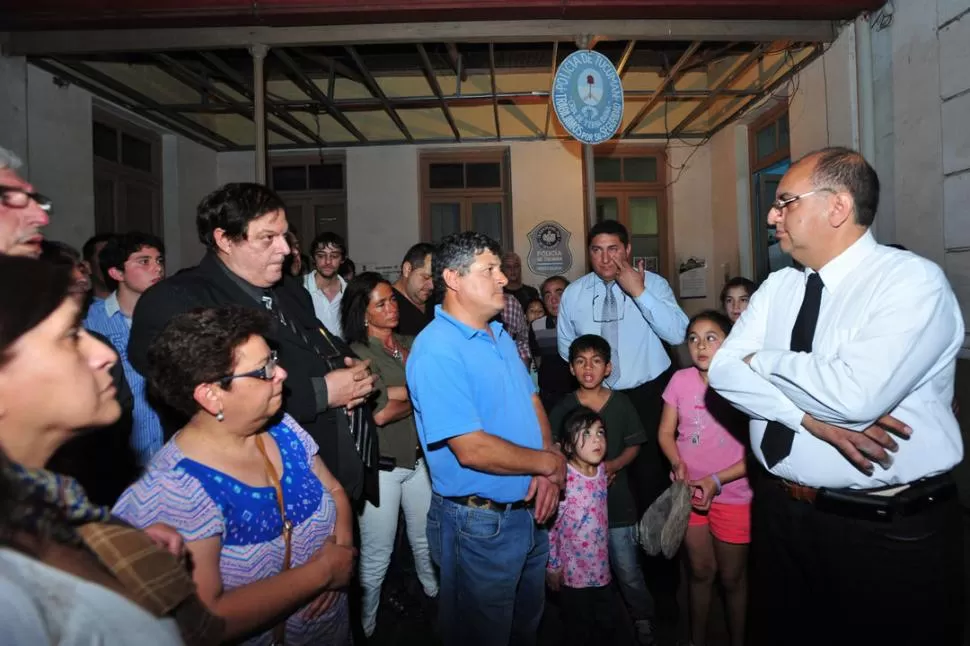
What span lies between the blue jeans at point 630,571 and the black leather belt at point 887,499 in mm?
1373

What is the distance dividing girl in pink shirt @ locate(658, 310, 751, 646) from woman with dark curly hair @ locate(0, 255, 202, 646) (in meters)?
2.30

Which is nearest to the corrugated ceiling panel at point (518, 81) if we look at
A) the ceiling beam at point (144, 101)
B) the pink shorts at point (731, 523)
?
the ceiling beam at point (144, 101)

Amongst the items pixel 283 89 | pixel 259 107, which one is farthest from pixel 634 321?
pixel 283 89

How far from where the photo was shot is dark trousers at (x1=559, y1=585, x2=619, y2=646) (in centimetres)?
290

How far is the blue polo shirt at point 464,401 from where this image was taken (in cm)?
197

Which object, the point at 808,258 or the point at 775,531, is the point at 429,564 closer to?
the point at 775,531

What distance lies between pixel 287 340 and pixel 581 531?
5.52ft

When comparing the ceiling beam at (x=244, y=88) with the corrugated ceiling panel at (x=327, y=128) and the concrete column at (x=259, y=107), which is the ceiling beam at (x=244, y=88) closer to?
the corrugated ceiling panel at (x=327, y=128)

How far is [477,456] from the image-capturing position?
6.33 feet

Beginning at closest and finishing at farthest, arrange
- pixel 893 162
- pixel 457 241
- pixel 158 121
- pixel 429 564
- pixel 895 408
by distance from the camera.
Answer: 1. pixel 895 408
2. pixel 457 241
3. pixel 429 564
4. pixel 893 162
5. pixel 158 121

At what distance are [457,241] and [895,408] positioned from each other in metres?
1.50

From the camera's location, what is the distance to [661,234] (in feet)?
29.7

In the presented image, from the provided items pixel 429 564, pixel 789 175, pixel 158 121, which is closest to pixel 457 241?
pixel 789 175

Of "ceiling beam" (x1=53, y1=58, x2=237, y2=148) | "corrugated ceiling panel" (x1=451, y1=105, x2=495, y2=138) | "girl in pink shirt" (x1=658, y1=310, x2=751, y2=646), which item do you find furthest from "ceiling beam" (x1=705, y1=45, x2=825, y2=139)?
"ceiling beam" (x1=53, y1=58, x2=237, y2=148)
